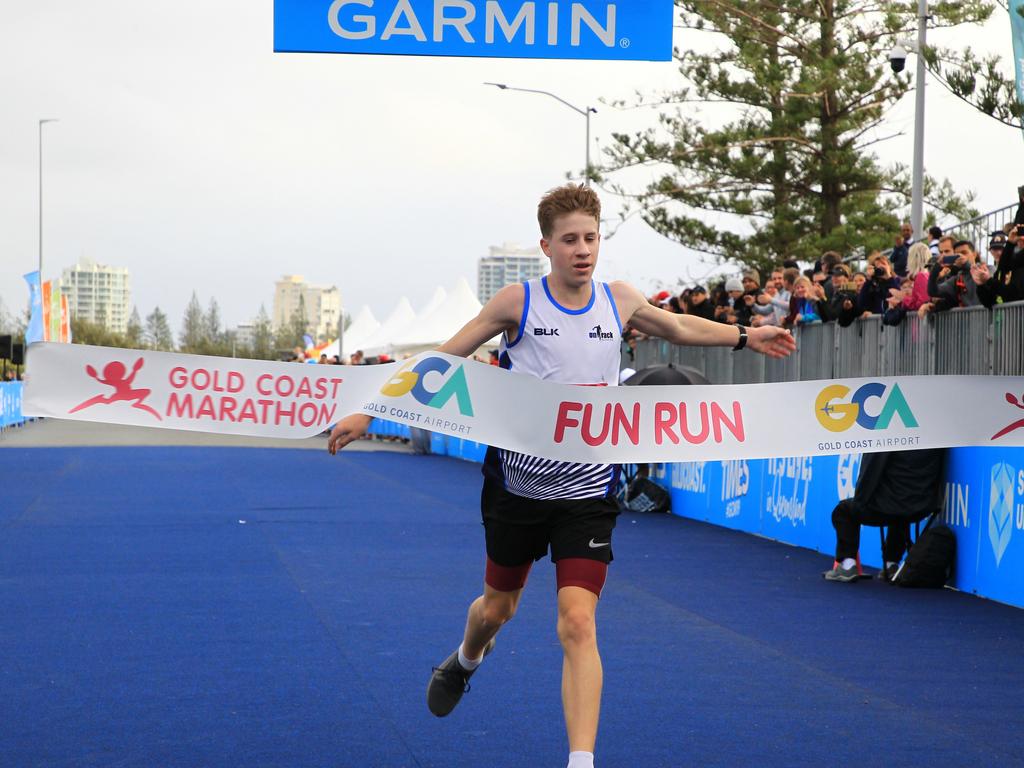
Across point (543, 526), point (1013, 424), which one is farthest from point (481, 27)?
point (543, 526)

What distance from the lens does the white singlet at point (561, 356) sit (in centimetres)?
541

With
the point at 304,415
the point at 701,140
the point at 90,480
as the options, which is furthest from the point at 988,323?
the point at 701,140

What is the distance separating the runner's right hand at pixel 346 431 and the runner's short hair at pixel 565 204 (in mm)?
952

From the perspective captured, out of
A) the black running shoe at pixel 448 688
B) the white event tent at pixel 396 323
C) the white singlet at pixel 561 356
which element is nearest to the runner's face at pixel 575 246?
the white singlet at pixel 561 356

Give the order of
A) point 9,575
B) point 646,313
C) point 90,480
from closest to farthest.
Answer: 1. point 646,313
2. point 9,575
3. point 90,480

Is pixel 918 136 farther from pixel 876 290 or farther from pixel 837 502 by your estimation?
pixel 837 502

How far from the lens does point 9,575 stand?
11.4m

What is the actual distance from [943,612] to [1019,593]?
58 cm

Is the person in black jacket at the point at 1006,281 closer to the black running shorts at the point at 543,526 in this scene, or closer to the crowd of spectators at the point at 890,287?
the crowd of spectators at the point at 890,287

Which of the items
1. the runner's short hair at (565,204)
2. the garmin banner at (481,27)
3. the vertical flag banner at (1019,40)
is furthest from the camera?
the garmin banner at (481,27)

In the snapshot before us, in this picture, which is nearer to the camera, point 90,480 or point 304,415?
point 304,415

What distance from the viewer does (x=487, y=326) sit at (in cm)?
548

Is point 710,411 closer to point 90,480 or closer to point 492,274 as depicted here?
point 90,480

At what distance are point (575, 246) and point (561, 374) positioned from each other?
0.49 meters
